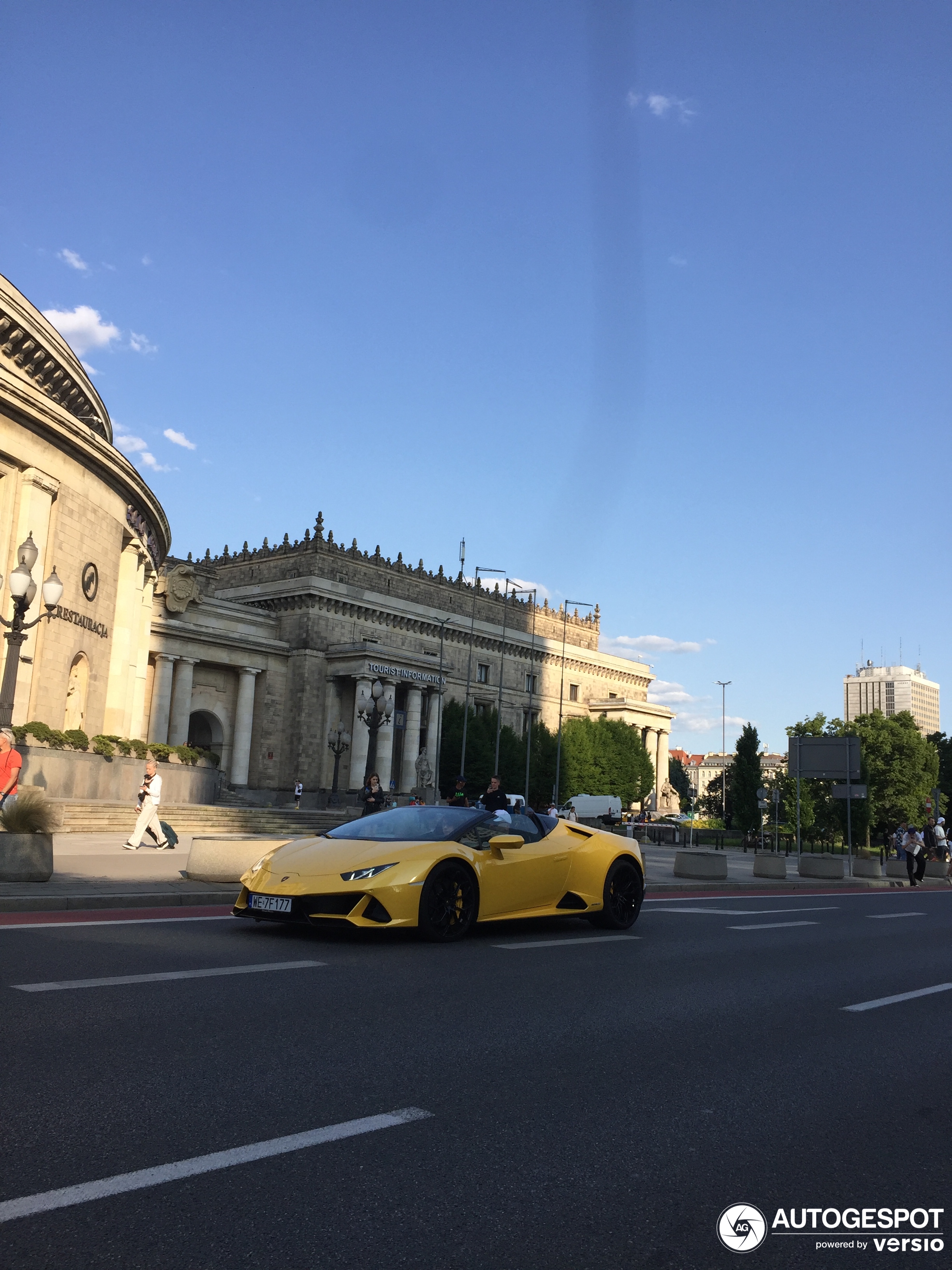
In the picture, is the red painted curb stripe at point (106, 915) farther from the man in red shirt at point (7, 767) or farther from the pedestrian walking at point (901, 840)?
the pedestrian walking at point (901, 840)

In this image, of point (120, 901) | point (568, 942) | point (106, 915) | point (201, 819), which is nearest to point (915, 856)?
point (201, 819)

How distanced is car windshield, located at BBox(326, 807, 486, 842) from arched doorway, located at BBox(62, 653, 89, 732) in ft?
77.6

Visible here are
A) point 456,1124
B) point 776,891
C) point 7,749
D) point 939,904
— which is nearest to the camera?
point 456,1124

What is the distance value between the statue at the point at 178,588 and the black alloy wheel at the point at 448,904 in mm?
45647

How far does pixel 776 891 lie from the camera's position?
22984 mm

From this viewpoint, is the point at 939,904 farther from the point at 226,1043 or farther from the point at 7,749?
the point at 226,1043

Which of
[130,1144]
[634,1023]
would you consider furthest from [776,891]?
[130,1144]

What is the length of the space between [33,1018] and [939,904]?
18992 millimetres

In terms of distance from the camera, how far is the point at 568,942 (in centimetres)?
1053

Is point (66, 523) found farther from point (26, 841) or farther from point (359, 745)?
point (359, 745)

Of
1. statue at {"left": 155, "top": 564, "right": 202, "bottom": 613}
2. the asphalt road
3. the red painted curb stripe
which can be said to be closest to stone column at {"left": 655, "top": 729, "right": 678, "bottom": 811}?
statue at {"left": 155, "top": 564, "right": 202, "bottom": 613}

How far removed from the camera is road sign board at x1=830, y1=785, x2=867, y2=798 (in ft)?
102

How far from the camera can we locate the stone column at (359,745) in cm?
6378

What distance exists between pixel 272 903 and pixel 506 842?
2288mm
